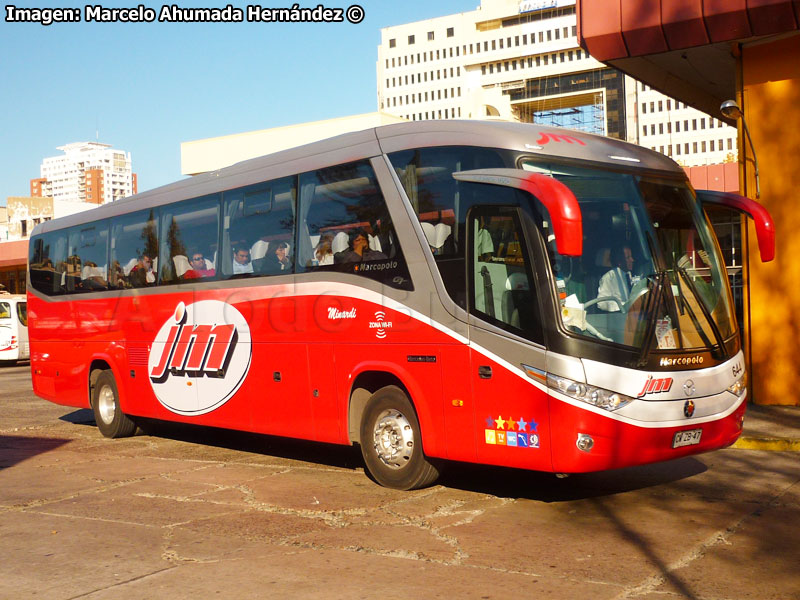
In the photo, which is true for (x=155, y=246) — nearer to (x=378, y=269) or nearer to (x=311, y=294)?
(x=311, y=294)

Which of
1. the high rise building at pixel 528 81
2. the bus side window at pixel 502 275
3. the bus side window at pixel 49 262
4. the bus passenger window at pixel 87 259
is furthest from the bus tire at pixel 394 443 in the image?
the high rise building at pixel 528 81

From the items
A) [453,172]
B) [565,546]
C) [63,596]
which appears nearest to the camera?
[63,596]

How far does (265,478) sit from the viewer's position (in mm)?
10047

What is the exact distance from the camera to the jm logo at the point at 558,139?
821 centimetres

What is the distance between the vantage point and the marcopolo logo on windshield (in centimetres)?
1145

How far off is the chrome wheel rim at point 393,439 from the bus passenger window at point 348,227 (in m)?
1.27

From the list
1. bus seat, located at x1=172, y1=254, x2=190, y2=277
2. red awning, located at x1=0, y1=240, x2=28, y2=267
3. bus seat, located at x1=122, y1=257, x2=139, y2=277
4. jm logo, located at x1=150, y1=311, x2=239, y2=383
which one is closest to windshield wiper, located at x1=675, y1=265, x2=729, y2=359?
jm logo, located at x1=150, y1=311, x2=239, y2=383

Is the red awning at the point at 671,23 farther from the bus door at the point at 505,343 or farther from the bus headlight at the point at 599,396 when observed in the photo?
the bus headlight at the point at 599,396

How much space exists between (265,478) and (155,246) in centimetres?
445

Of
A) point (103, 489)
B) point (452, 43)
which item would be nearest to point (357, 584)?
point (103, 489)

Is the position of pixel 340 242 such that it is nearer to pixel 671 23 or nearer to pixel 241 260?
pixel 241 260

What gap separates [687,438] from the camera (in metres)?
7.85

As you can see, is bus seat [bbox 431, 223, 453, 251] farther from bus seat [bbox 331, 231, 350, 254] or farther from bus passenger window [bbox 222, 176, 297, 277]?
bus passenger window [bbox 222, 176, 297, 277]

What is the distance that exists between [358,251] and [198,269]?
3.32 meters
